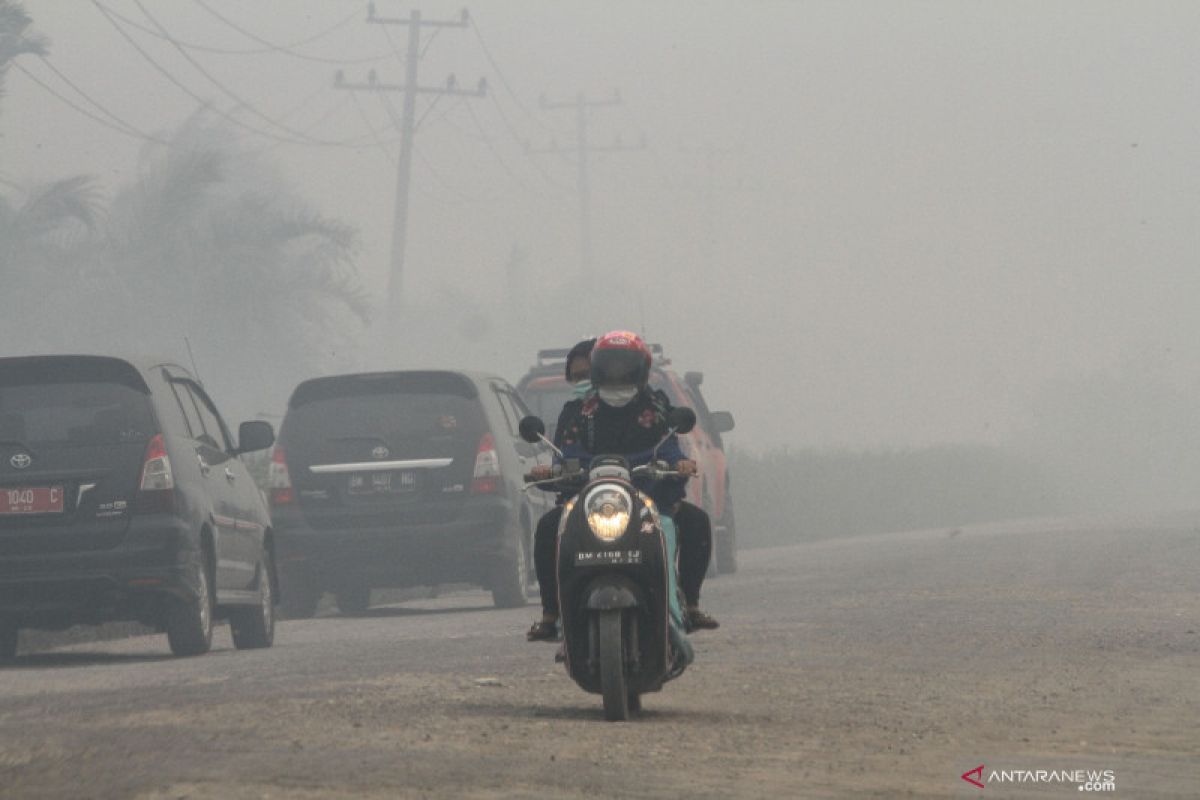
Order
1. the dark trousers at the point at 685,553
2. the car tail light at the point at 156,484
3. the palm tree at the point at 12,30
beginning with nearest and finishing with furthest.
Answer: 1. the dark trousers at the point at 685,553
2. the car tail light at the point at 156,484
3. the palm tree at the point at 12,30

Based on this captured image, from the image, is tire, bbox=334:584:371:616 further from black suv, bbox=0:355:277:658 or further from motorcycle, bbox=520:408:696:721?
motorcycle, bbox=520:408:696:721

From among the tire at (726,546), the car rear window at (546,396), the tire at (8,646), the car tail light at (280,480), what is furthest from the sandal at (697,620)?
the tire at (726,546)

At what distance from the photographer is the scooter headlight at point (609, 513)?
8.93 metres

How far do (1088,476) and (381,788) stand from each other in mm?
104101

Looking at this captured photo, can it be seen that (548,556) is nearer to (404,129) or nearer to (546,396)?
(546,396)

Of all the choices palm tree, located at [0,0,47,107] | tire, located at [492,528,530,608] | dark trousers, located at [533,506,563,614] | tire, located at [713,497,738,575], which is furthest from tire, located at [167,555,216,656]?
palm tree, located at [0,0,47,107]

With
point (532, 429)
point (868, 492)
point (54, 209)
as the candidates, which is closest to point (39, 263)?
point (54, 209)

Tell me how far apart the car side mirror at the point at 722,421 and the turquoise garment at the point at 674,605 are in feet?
44.9

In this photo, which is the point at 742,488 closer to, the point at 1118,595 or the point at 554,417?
the point at 554,417

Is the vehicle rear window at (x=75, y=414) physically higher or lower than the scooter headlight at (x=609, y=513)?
higher

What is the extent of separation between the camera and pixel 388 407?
17688 mm

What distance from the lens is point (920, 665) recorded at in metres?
11.8

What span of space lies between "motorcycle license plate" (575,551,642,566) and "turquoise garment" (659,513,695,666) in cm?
27

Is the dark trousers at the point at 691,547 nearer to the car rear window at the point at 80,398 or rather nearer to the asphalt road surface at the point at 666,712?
the asphalt road surface at the point at 666,712
